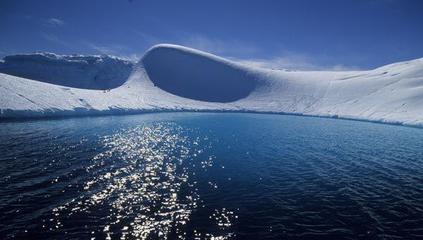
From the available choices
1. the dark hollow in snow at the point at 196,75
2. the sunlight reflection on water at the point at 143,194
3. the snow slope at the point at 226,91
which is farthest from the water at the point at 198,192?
the dark hollow in snow at the point at 196,75

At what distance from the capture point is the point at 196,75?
6831 inches

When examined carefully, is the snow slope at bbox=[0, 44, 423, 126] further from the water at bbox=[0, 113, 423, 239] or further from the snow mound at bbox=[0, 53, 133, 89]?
the water at bbox=[0, 113, 423, 239]

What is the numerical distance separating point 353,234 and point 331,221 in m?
1.95

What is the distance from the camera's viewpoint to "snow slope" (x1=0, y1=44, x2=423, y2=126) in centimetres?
8919

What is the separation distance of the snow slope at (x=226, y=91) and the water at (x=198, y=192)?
4674 centimetres

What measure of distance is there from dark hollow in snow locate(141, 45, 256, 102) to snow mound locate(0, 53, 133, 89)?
1962 cm

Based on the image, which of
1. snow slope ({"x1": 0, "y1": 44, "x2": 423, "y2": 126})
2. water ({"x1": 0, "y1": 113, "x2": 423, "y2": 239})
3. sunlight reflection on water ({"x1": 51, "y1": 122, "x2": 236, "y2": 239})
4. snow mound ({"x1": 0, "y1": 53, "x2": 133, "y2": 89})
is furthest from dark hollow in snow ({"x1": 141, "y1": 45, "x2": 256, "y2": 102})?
sunlight reflection on water ({"x1": 51, "y1": 122, "x2": 236, "y2": 239})

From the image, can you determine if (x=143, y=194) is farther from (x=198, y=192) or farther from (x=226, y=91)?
(x=226, y=91)

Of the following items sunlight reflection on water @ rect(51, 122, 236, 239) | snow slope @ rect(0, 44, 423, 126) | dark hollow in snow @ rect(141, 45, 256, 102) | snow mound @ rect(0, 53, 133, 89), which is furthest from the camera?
dark hollow in snow @ rect(141, 45, 256, 102)

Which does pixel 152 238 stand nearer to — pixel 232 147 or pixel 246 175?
pixel 246 175

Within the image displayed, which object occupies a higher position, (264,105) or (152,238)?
(264,105)

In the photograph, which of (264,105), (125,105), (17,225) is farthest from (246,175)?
(264,105)

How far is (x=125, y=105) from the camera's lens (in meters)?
108

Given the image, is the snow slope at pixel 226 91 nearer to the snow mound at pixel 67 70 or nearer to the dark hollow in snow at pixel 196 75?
the dark hollow in snow at pixel 196 75
